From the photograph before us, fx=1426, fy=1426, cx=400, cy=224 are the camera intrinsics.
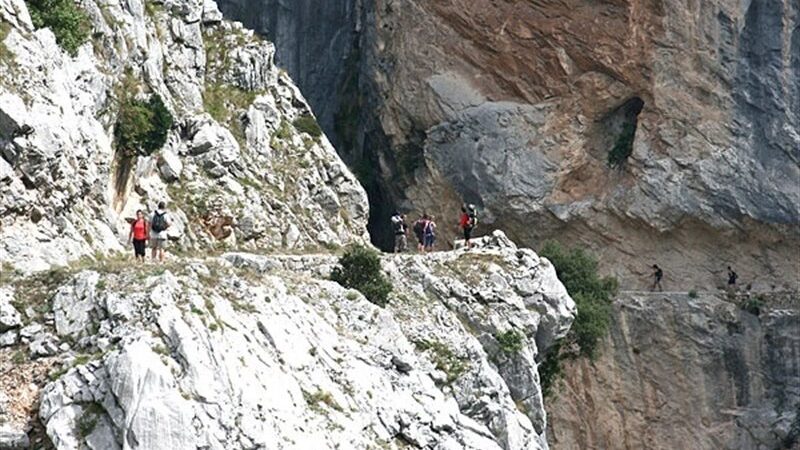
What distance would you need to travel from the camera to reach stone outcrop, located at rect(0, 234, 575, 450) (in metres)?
24.8

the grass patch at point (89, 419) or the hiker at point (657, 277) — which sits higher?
the hiker at point (657, 277)

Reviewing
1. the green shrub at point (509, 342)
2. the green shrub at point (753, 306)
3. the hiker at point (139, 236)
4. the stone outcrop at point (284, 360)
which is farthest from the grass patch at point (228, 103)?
the green shrub at point (753, 306)

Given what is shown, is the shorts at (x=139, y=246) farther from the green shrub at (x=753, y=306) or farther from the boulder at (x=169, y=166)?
the green shrub at (x=753, y=306)

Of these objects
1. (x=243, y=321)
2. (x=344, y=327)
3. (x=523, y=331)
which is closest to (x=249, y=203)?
(x=523, y=331)

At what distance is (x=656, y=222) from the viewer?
198 ft

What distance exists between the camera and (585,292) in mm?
51594

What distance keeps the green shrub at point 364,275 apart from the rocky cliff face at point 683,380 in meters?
24.2

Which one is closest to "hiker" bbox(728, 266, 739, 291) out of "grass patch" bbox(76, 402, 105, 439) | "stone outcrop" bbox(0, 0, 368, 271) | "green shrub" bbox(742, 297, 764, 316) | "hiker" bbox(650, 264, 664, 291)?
"green shrub" bbox(742, 297, 764, 316)

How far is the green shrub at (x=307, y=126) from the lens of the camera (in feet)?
165

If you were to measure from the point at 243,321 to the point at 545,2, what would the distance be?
36.3 metres

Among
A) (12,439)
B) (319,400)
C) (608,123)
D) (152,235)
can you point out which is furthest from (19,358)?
(608,123)

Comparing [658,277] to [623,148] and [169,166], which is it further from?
[169,166]

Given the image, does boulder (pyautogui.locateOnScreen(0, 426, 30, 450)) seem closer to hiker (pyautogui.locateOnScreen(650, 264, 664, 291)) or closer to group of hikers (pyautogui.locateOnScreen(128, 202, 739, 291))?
group of hikers (pyautogui.locateOnScreen(128, 202, 739, 291))

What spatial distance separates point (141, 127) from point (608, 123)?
88.2 feet
